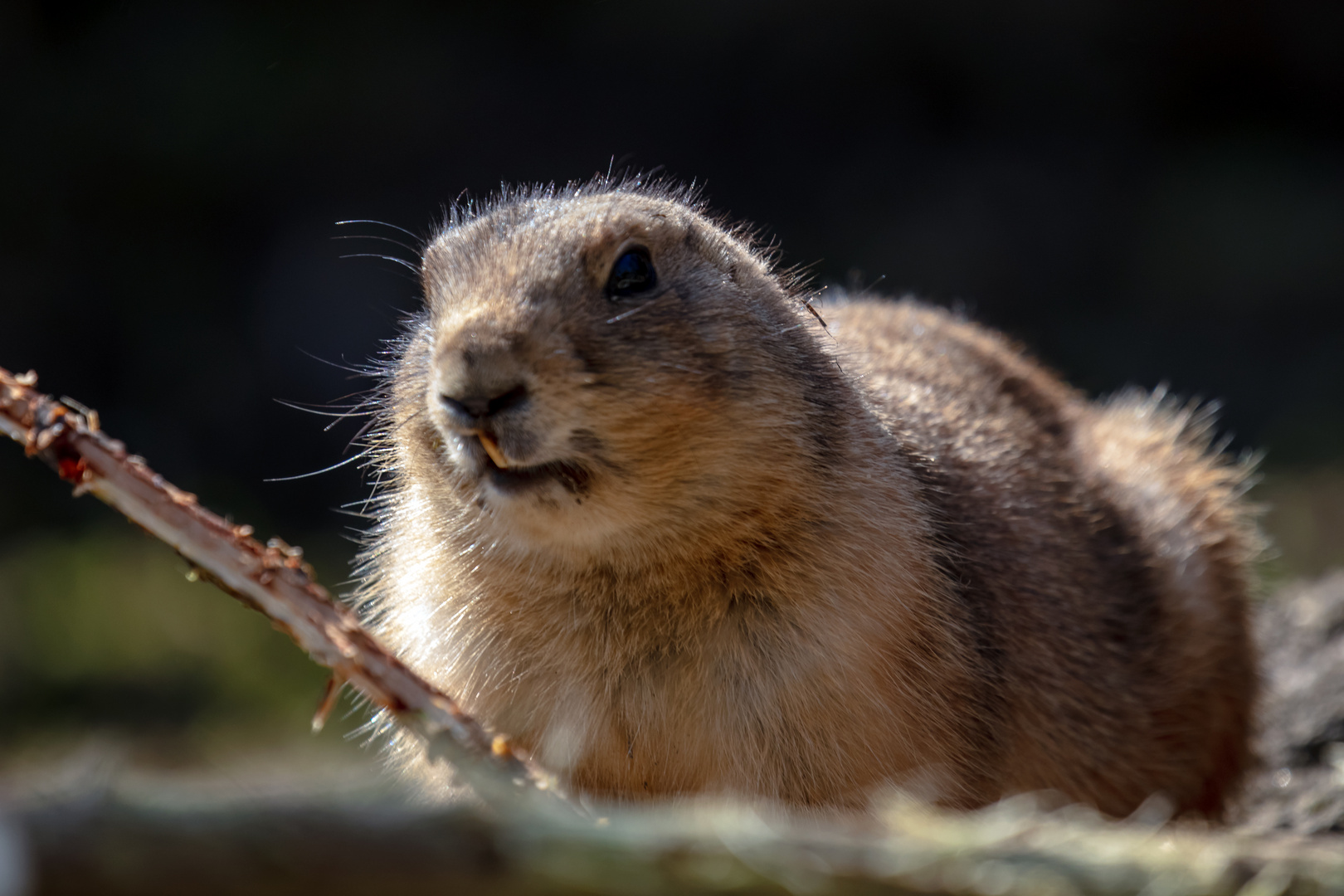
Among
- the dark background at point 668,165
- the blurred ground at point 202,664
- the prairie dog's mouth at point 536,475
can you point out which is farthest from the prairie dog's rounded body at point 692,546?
the dark background at point 668,165

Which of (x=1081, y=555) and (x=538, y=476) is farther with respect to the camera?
(x=1081, y=555)

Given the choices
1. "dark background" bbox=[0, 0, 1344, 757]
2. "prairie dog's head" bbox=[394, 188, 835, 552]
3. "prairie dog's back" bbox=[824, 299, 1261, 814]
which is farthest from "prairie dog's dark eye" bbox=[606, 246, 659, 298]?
"dark background" bbox=[0, 0, 1344, 757]

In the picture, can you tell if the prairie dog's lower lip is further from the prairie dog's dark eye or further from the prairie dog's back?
the prairie dog's back

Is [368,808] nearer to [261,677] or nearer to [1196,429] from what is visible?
[1196,429]

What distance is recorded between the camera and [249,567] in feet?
9.09

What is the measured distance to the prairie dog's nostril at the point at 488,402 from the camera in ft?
9.66

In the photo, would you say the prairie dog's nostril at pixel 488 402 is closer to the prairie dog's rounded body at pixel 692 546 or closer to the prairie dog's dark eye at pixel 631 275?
the prairie dog's rounded body at pixel 692 546

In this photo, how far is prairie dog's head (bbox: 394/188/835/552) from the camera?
298cm

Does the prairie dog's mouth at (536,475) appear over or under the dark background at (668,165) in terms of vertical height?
under

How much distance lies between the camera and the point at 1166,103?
13.3 m

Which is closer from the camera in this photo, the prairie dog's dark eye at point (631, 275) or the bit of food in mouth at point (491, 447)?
the bit of food in mouth at point (491, 447)

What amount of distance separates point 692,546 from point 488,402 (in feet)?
2.35

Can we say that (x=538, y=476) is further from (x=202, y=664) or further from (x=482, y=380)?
(x=202, y=664)

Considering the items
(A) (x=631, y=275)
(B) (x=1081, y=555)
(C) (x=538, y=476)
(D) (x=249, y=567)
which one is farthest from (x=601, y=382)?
(B) (x=1081, y=555)
